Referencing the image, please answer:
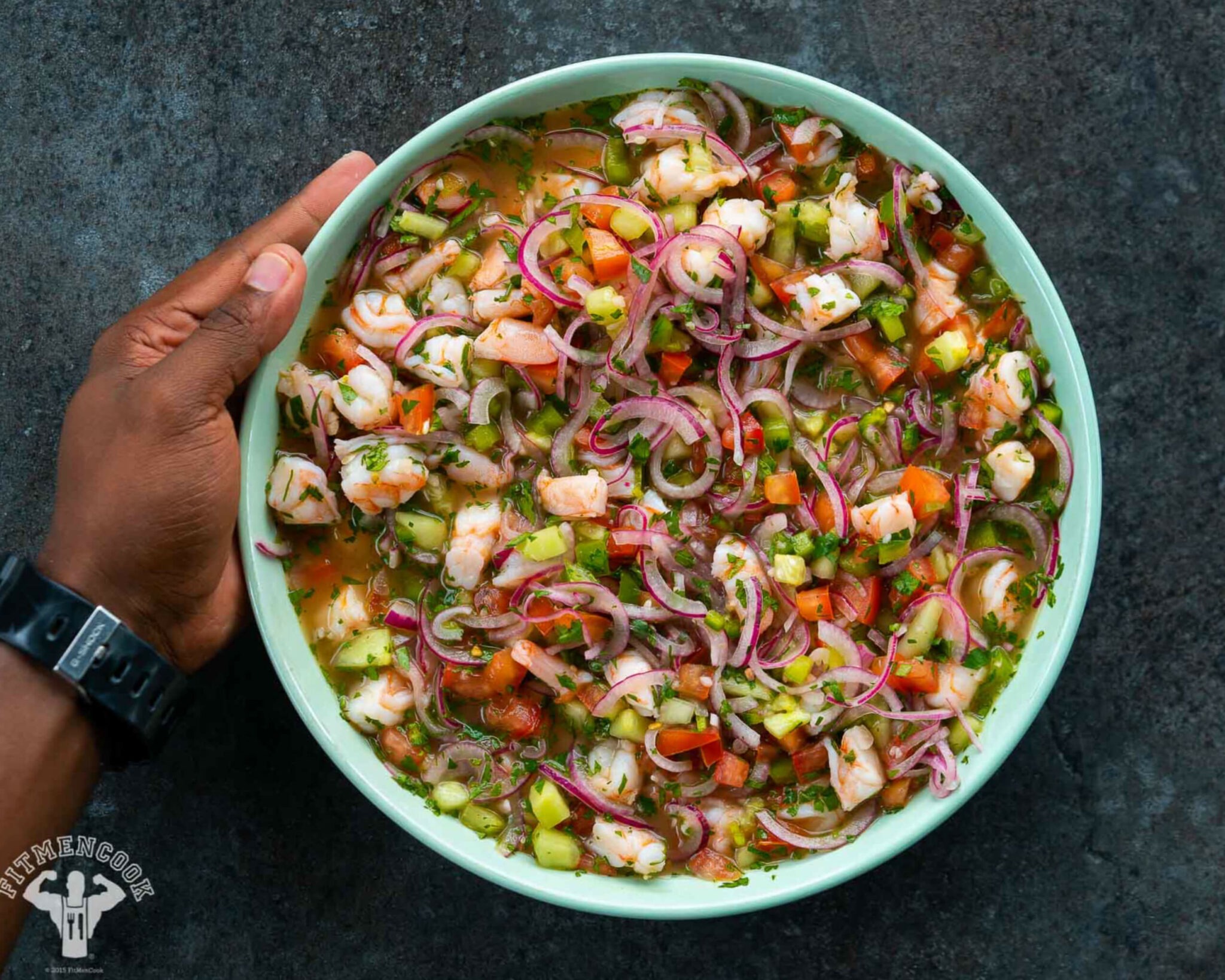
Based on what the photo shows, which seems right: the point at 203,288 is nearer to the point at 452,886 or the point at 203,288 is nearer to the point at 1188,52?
the point at 452,886

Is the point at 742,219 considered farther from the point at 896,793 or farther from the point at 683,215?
the point at 896,793

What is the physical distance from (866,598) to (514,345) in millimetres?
1228

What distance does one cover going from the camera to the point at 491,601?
3.02 meters

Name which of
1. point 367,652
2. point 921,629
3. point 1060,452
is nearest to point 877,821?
point 921,629

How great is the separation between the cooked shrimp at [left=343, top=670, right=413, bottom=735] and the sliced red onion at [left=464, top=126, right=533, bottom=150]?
1.58 metres

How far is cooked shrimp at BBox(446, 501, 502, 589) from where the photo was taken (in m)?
2.93

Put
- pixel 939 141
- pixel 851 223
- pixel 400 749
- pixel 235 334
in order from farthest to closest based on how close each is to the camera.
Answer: pixel 939 141
pixel 400 749
pixel 851 223
pixel 235 334

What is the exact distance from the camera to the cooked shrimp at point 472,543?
293 cm

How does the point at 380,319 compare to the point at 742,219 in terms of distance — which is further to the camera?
the point at 380,319

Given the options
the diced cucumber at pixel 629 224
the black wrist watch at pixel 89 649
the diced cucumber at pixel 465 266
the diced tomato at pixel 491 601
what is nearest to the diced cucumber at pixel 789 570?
the diced tomato at pixel 491 601

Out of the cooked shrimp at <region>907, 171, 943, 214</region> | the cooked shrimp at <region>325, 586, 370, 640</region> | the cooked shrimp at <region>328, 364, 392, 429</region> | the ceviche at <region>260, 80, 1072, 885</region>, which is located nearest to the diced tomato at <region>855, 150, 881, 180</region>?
the ceviche at <region>260, 80, 1072, 885</region>

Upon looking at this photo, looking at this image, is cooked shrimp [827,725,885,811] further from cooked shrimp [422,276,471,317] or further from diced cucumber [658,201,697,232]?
cooked shrimp [422,276,471,317]

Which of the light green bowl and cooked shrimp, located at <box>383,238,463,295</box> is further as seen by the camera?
cooked shrimp, located at <box>383,238,463,295</box>

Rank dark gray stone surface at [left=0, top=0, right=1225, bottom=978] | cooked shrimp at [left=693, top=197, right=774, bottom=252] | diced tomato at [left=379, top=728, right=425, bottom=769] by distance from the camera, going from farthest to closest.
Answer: dark gray stone surface at [left=0, top=0, right=1225, bottom=978]
diced tomato at [left=379, top=728, right=425, bottom=769]
cooked shrimp at [left=693, top=197, right=774, bottom=252]
